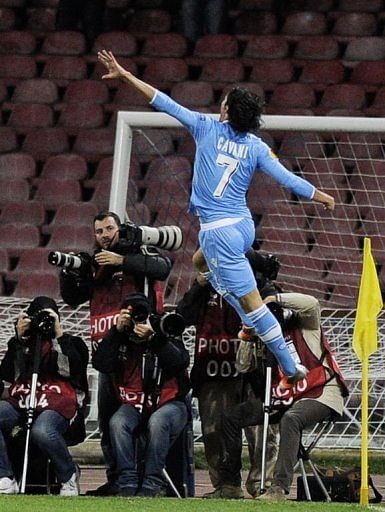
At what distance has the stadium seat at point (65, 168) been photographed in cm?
1355

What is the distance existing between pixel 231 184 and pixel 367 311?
1023mm

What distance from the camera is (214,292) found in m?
8.25

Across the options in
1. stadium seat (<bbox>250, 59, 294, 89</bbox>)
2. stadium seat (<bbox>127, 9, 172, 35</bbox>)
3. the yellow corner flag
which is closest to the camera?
the yellow corner flag

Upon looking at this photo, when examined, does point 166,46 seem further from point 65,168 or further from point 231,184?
point 231,184

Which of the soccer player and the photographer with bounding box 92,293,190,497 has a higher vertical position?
the soccer player

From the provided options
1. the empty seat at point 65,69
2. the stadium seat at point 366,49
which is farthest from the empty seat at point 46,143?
the stadium seat at point 366,49

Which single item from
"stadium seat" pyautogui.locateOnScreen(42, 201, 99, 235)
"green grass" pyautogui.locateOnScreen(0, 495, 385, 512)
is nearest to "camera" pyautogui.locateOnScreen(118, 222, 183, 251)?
"green grass" pyautogui.locateOnScreen(0, 495, 385, 512)

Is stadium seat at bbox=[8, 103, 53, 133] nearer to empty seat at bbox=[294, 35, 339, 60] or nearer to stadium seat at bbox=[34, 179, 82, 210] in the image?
stadium seat at bbox=[34, 179, 82, 210]

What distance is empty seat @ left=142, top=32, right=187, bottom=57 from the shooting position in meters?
14.3

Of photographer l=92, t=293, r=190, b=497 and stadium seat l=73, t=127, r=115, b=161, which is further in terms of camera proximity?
stadium seat l=73, t=127, r=115, b=161

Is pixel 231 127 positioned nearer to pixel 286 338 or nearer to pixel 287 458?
pixel 286 338

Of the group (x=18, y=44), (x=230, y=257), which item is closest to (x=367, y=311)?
(x=230, y=257)

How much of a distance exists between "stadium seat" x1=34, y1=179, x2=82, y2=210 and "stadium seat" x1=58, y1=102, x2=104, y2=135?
0.70 m

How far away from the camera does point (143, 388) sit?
788 centimetres
